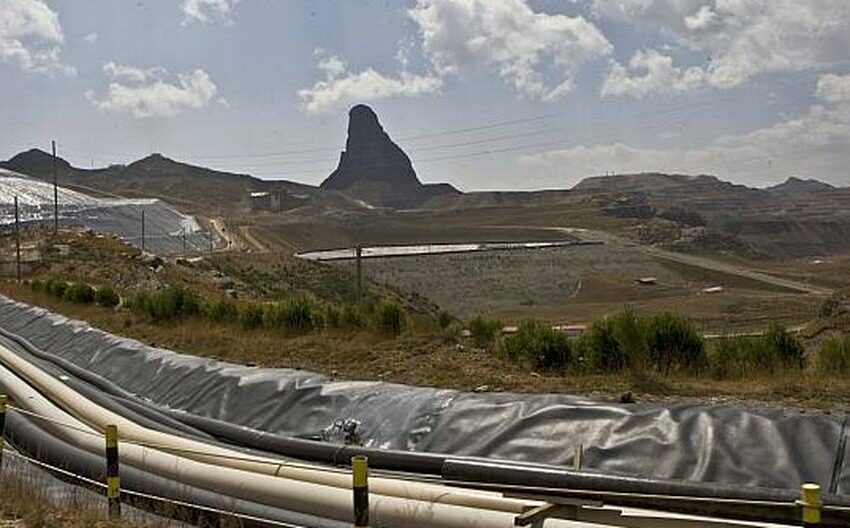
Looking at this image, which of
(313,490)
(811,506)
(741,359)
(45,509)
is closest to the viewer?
(811,506)

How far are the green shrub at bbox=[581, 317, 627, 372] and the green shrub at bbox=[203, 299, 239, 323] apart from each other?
9.27m

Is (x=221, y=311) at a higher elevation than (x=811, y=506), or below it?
below

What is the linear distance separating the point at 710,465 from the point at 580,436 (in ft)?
3.86

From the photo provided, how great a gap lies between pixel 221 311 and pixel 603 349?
416 inches

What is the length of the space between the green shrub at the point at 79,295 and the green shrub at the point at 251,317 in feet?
32.2

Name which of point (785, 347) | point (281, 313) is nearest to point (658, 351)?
point (785, 347)

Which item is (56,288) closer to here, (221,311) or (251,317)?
(221,311)

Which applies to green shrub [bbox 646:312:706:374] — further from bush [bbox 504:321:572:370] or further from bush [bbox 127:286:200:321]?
bush [bbox 127:286:200:321]

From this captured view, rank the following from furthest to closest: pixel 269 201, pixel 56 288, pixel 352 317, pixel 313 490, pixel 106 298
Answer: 1. pixel 269 201
2. pixel 56 288
3. pixel 106 298
4. pixel 352 317
5. pixel 313 490

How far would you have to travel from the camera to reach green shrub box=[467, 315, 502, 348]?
15020mm

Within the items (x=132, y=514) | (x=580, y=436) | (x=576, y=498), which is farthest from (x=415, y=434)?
(x=576, y=498)

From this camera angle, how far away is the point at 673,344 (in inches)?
516

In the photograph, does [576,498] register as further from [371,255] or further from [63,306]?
[371,255]

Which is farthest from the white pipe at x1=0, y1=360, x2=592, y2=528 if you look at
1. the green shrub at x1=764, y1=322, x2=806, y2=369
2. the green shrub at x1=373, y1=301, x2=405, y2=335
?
the green shrub at x1=764, y1=322, x2=806, y2=369
